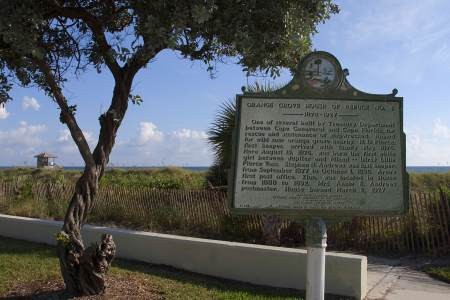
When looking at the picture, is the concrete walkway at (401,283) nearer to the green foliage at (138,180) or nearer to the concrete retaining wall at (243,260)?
the concrete retaining wall at (243,260)

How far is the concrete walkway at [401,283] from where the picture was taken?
7.28m

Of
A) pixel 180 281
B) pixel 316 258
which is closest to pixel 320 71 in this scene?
pixel 316 258

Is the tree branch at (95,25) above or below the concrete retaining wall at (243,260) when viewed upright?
above

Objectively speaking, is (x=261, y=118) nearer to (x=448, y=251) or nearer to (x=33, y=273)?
(x=33, y=273)

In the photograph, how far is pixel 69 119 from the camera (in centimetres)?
706

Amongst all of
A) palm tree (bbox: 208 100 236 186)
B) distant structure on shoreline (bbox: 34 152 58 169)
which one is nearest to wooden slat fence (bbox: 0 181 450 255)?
palm tree (bbox: 208 100 236 186)

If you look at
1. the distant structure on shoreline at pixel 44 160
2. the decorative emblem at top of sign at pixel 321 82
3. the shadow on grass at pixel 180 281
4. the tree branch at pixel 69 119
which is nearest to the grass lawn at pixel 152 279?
the shadow on grass at pixel 180 281

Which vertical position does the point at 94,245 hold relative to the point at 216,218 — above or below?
below

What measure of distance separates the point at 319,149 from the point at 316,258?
0.95 meters

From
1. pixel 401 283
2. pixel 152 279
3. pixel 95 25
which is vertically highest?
pixel 95 25

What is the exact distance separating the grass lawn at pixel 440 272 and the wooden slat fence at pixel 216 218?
992mm

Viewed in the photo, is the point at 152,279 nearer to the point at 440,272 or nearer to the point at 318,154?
the point at 318,154

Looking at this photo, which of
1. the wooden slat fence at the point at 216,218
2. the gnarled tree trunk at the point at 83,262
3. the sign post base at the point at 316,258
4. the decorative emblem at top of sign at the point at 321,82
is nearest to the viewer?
the sign post base at the point at 316,258

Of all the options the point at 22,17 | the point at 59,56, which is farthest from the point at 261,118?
the point at 59,56
